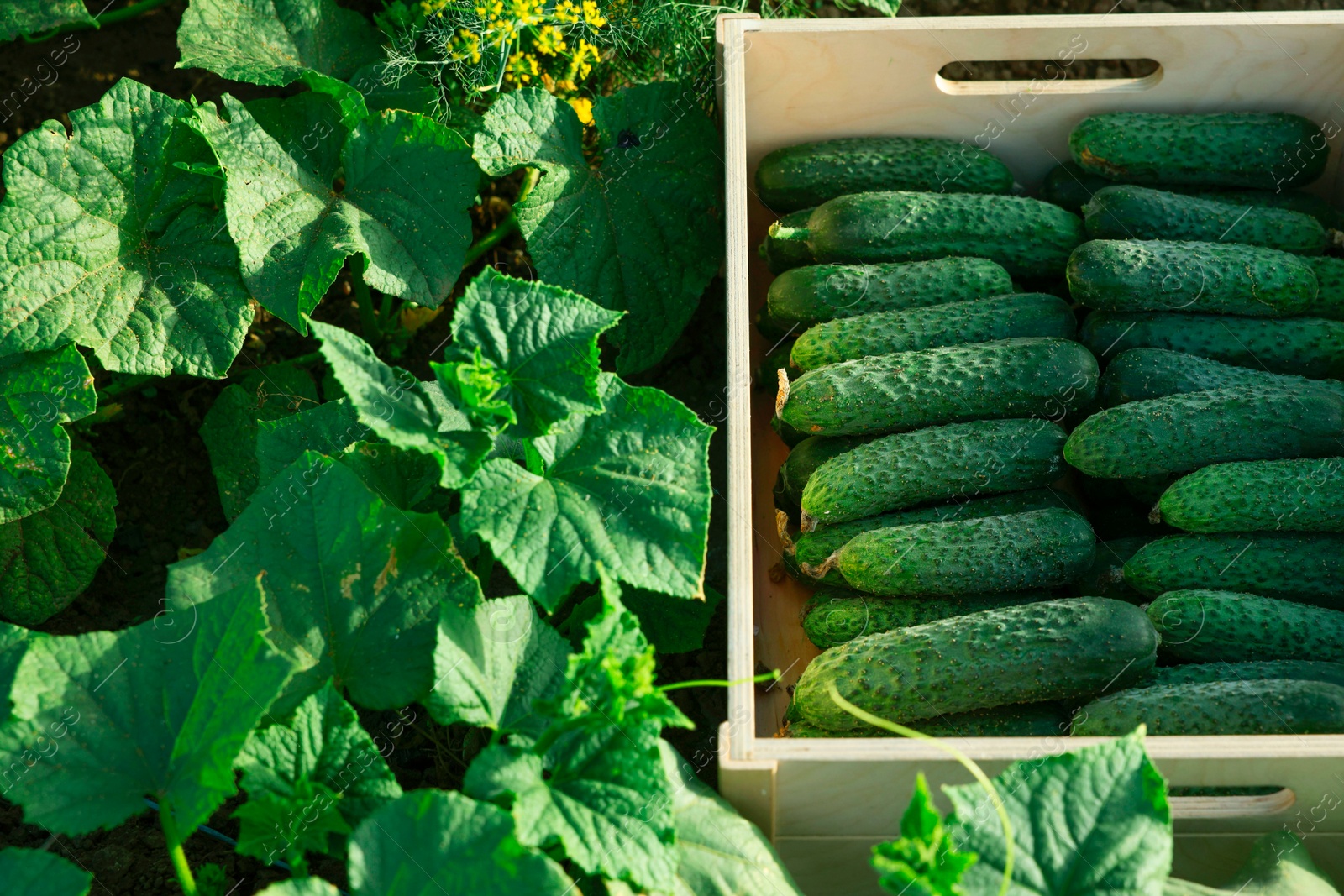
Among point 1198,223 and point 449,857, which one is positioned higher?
point 1198,223

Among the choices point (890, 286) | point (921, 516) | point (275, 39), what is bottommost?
point (921, 516)

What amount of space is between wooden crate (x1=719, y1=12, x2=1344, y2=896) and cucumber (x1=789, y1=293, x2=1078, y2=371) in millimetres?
191

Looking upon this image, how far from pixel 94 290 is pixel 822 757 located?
189cm

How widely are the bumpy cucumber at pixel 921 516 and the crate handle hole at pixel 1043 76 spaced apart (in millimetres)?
1138

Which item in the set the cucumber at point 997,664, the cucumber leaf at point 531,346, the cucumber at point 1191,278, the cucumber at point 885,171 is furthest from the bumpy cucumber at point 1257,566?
the cucumber leaf at point 531,346

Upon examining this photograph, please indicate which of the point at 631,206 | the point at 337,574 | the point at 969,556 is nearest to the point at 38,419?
the point at 337,574

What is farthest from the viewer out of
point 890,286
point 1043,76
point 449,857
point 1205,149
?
point 1043,76

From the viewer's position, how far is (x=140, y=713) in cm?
184

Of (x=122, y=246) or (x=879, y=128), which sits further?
(x=879, y=128)

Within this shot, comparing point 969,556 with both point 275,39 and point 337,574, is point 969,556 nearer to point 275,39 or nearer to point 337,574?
point 337,574

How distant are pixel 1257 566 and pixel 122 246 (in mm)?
2614

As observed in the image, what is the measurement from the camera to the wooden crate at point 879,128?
201cm

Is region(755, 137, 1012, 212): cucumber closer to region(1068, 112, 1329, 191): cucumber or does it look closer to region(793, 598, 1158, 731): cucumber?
region(1068, 112, 1329, 191): cucumber

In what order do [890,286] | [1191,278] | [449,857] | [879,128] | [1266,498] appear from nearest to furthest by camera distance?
[449,857] → [1266,498] → [1191,278] → [890,286] → [879,128]
